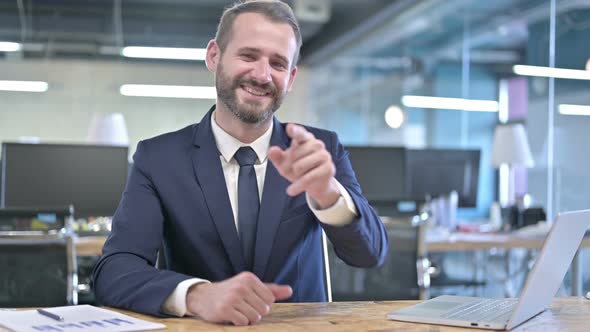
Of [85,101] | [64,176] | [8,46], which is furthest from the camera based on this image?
[85,101]

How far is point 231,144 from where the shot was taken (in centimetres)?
193

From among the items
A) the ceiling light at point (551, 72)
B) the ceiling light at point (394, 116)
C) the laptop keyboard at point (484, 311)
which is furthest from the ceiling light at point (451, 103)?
the laptop keyboard at point (484, 311)

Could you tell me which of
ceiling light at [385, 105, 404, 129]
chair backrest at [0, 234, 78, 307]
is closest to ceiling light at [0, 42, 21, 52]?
ceiling light at [385, 105, 404, 129]

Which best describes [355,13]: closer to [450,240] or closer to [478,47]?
[478,47]

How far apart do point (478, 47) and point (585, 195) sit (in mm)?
2259

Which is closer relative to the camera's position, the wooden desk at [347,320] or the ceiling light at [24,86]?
the wooden desk at [347,320]

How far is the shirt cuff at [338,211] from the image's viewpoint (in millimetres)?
1616

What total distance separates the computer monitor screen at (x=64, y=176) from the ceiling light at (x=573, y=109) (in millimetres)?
3244

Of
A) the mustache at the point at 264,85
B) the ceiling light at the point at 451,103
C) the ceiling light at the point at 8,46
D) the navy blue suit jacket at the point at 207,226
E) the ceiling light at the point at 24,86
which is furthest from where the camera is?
the ceiling light at the point at 24,86

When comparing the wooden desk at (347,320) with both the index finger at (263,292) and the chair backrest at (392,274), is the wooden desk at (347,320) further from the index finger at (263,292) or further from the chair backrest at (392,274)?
the chair backrest at (392,274)

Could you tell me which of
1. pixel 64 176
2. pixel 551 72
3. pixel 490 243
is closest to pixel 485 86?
pixel 551 72

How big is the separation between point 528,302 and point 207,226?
766 millimetres

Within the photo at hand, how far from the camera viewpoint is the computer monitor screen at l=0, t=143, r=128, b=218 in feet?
13.0

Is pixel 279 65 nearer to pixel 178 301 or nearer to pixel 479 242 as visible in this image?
pixel 178 301
